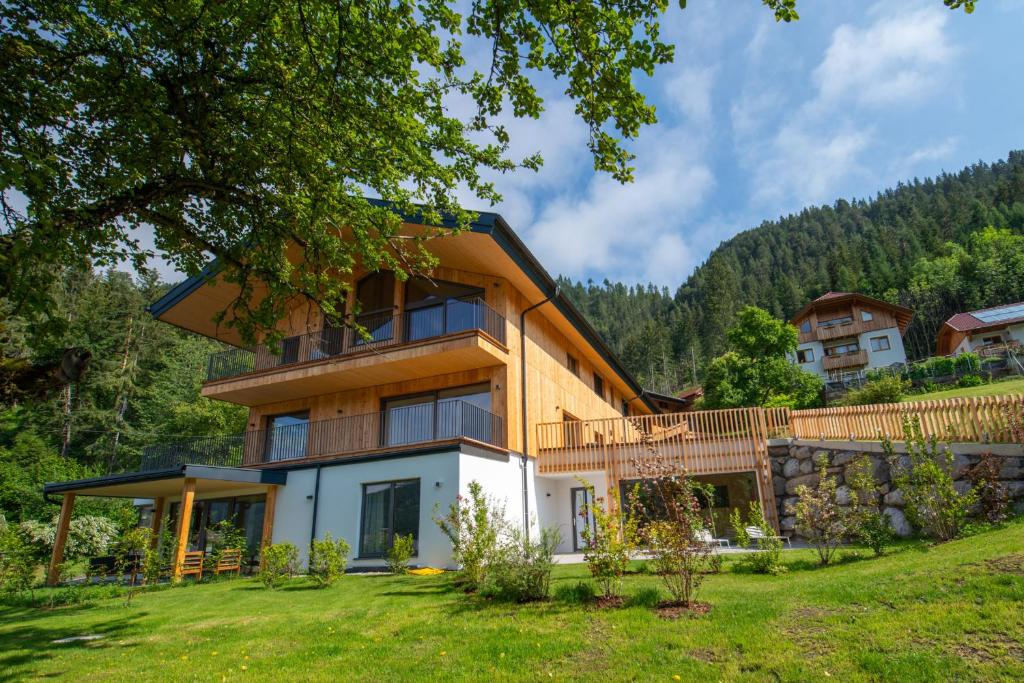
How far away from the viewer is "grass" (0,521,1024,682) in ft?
14.1

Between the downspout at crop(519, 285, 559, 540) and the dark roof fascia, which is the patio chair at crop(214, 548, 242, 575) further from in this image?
the downspout at crop(519, 285, 559, 540)

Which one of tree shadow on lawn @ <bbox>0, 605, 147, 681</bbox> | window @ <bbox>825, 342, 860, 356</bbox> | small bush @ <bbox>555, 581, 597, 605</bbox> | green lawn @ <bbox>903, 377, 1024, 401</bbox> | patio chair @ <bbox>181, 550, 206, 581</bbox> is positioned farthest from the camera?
window @ <bbox>825, 342, 860, 356</bbox>

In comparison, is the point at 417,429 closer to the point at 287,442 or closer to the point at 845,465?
the point at 287,442

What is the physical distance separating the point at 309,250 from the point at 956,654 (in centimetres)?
849

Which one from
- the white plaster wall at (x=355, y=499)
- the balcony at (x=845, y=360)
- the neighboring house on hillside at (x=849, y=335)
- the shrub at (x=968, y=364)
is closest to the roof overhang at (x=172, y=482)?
the white plaster wall at (x=355, y=499)

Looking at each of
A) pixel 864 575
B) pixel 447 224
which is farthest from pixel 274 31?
pixel 864 575

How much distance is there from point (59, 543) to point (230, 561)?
5.98 metres

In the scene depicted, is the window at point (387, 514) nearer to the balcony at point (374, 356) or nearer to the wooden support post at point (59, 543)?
the balcony at point (374, 356)

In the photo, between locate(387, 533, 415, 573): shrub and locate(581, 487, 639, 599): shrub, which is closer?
locate(581, 487, 639, 599): shrub

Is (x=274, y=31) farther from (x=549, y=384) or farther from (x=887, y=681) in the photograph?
(x=549, y=384)

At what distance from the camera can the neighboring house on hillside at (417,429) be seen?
13.9 meters

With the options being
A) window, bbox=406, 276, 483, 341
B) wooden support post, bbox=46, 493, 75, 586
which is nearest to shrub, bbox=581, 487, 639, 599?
window, bbox=406, 276, 483, 341

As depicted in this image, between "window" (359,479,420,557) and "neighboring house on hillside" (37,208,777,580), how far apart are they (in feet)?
0.11

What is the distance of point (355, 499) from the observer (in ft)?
46.3
